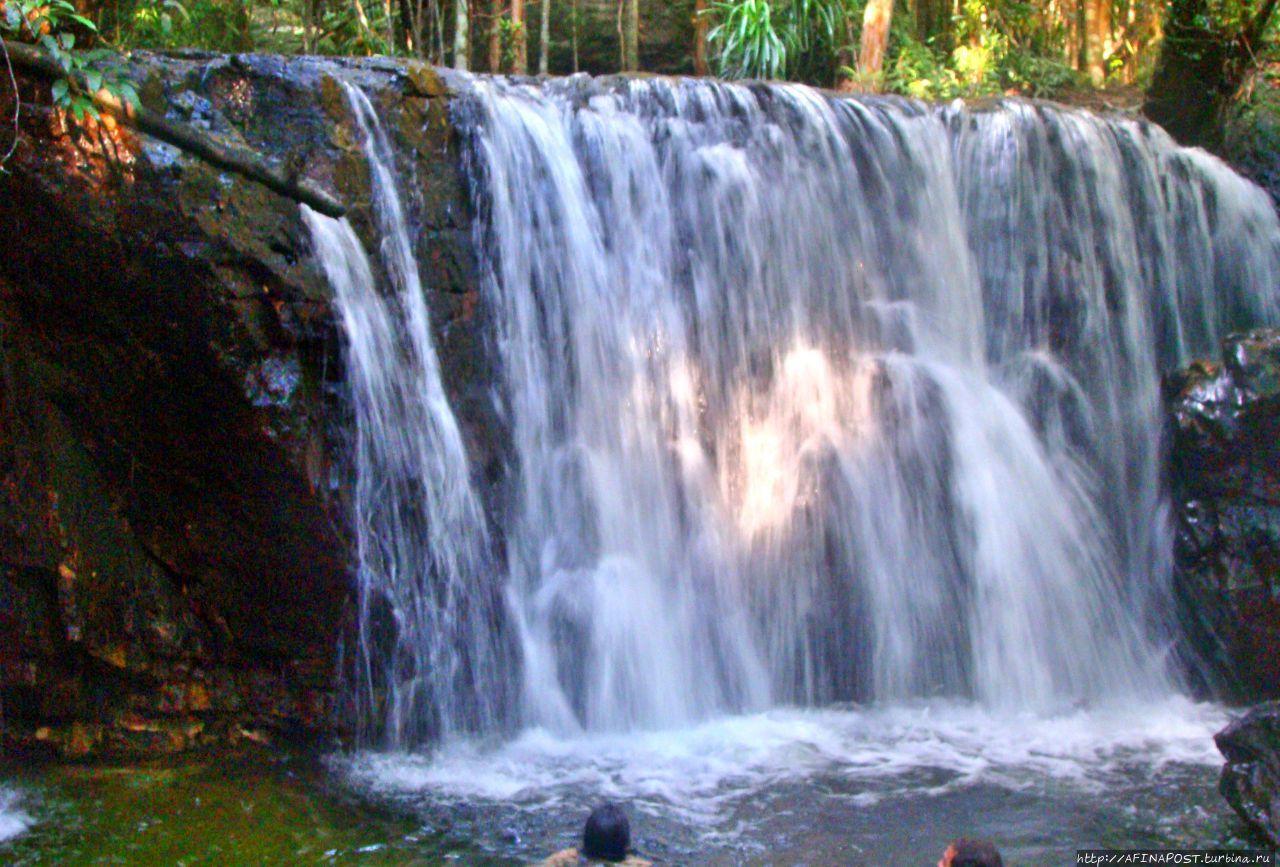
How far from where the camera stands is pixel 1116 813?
571cm

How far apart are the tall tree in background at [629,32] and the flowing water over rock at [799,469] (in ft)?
16.3

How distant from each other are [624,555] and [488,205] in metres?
2.26

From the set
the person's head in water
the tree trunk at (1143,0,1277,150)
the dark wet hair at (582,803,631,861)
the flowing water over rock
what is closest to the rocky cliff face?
the flowing water over rock

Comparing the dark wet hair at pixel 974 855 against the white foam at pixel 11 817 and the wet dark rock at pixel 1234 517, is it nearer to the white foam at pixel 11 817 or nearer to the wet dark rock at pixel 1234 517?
the white foam at pixel 11 817

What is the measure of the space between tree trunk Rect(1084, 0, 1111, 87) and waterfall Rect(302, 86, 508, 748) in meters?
10.5

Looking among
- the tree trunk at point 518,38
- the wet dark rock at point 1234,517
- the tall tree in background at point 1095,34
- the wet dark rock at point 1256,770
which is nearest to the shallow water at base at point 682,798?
the wet dark rock at point 1256,770

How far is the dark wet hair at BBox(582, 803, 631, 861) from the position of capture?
13.7 feet

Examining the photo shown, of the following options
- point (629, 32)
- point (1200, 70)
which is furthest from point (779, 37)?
point (1200, 70)

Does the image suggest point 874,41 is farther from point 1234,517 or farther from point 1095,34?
point 1234,517

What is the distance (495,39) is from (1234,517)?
8.33 metres

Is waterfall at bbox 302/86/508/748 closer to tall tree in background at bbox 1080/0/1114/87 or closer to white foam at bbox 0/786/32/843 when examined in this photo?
white foam at bbox 0/786/32/843

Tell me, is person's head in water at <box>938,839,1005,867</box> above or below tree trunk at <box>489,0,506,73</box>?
below

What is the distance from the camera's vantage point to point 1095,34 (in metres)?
14.6

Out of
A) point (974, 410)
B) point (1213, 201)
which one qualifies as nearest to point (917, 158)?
point (974, 410)
